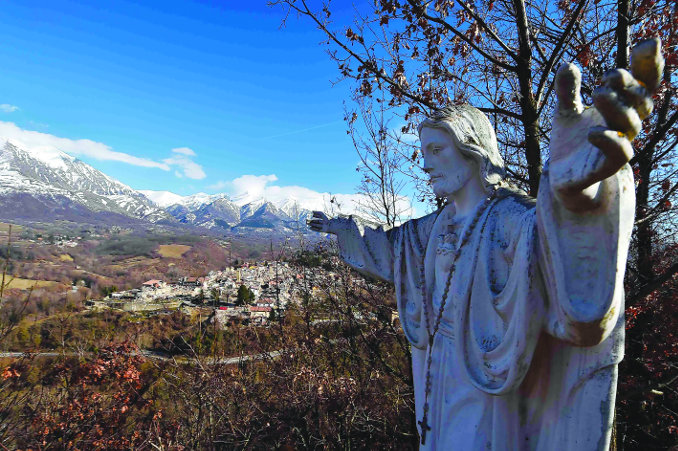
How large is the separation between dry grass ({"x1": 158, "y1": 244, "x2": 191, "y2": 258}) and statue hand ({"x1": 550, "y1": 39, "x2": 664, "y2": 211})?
9072cm

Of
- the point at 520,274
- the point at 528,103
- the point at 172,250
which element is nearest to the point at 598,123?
the point at 520,274

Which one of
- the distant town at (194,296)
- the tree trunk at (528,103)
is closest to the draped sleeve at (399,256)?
the tree trunk at (528,103)

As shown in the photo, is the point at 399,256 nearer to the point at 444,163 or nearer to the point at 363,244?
the point at 363,244

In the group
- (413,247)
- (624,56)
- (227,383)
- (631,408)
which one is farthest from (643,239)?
(227,383)

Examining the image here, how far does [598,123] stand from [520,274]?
632mm

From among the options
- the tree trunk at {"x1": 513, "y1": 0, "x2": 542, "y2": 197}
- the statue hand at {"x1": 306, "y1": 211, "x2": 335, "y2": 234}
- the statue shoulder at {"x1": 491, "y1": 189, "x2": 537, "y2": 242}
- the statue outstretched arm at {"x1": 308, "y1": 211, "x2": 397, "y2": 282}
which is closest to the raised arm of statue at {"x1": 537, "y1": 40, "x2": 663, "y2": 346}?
the statue shoulder at {"x1": 491, "y1": 189, "x2": 537, "y2": 242}

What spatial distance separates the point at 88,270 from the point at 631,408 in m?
84.0

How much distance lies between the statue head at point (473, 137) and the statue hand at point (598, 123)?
2.18 feet

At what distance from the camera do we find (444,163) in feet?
6.73

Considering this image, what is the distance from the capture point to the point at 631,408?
17.4 feet

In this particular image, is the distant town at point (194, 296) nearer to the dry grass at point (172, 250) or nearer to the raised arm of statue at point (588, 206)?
the raised arm of statue at point (588, 206)

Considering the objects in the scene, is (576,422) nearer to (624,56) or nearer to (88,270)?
(624,56)

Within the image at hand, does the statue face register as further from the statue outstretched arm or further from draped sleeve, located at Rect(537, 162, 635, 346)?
draped sleeve, located at Rect(537, 162, 635, 346)

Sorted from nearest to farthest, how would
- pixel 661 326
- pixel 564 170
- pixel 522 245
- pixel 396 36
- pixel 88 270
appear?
pixel 564 170
pixel 522 245
pixel 396 36
pixel 661 326
pixel 88 270
